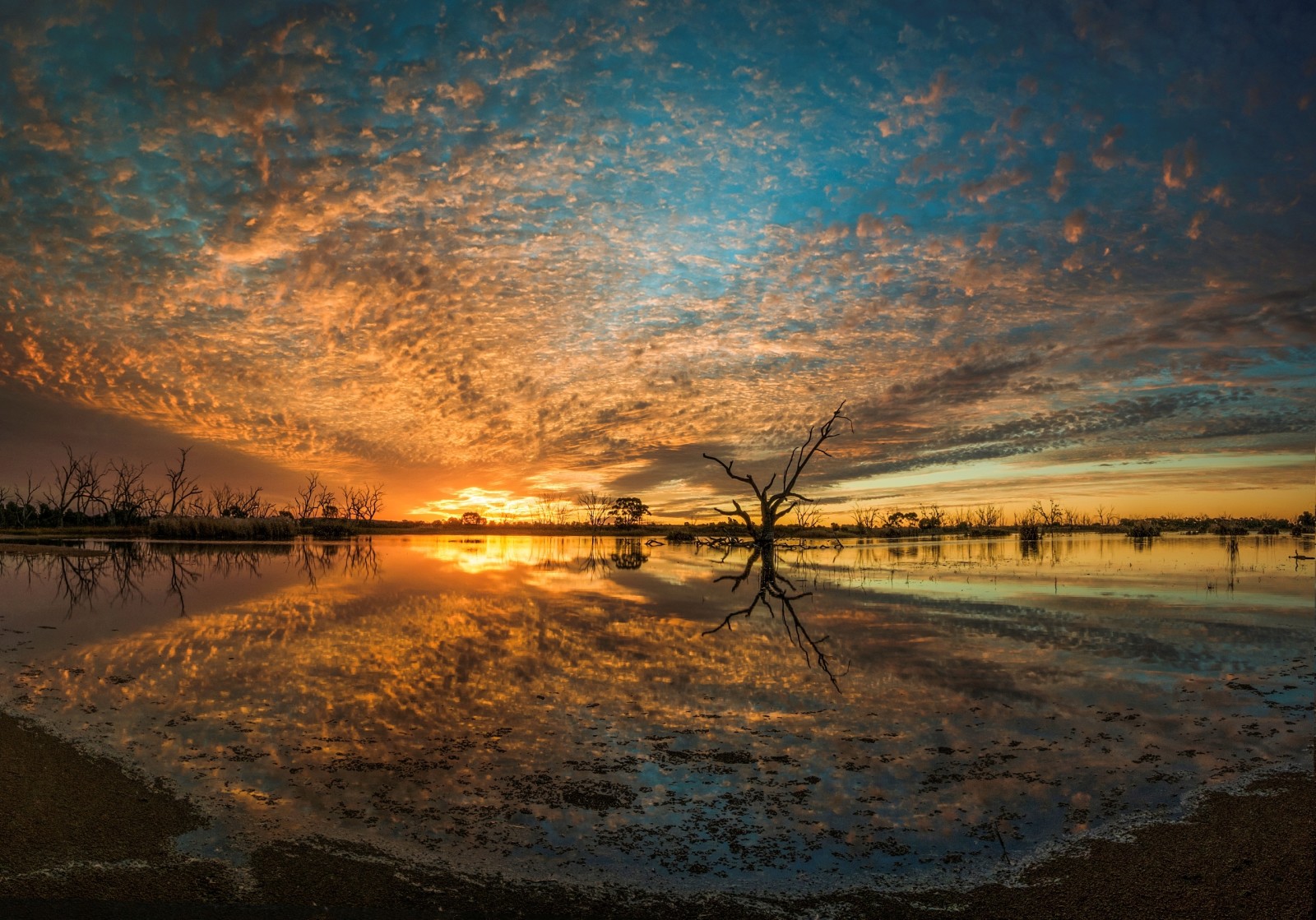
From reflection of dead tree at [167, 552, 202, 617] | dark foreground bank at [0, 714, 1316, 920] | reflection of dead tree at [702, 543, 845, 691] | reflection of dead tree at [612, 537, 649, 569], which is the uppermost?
dark foreground bank at [0, 714, 1316, 920]

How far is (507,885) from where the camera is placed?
4.46 meters

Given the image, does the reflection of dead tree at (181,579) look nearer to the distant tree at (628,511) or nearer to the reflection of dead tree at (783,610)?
the reflection of dead tree at (783,610)

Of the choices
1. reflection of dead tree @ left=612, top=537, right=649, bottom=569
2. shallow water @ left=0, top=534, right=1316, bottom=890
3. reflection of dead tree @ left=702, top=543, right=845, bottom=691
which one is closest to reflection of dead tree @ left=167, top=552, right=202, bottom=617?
shallow water @ left=0, top=534, right=1316, bottom=890

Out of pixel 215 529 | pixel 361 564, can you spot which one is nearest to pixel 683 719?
pixel 361 564

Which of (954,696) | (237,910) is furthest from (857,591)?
(237,910)

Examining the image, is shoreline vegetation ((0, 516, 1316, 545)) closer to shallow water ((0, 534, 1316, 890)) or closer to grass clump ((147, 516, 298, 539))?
grass clump ((147, 516, 298, 539))

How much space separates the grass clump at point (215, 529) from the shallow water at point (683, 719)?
48.7 metres

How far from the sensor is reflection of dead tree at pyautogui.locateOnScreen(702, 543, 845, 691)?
37.6 feet

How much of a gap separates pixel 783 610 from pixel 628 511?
317ft

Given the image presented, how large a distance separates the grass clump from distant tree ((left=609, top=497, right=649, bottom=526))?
174ft

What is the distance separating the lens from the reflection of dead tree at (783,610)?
11445 millimetres

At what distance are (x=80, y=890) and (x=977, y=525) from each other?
10586 cm

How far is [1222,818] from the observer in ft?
17.9

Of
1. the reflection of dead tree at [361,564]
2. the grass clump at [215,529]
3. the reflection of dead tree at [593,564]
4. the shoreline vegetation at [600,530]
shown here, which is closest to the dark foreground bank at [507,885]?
the reflection of dead tree at [361,564]
